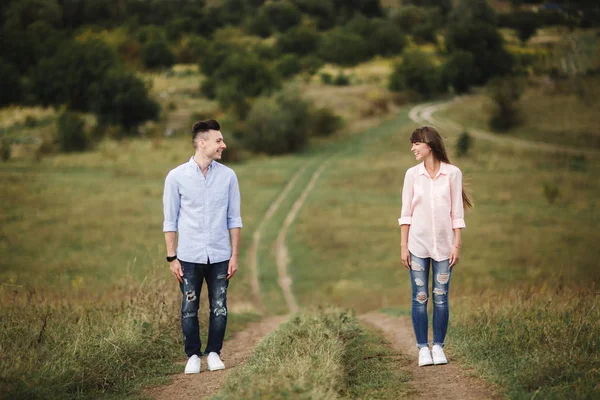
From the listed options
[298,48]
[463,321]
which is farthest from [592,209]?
[298,48]

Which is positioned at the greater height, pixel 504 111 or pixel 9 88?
pixel 9 88

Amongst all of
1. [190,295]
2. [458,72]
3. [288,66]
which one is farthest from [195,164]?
[288,66]

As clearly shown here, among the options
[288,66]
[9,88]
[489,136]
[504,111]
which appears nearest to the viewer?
[489,136]

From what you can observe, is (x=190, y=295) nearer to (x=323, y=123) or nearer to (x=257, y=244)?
(x=257, y=244)

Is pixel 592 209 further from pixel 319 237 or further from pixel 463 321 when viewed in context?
pixel 463 321

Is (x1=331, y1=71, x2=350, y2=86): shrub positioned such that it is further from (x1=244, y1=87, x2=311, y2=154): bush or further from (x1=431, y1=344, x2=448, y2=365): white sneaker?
(x1=431, y1=344, x2=448, y2=365): white sneaker

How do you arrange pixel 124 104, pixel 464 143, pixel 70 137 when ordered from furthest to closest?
pixel 124 104 → pixel 70 137 → pixel 464 143

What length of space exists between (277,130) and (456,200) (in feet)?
185

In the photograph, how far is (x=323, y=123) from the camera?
69.2 m

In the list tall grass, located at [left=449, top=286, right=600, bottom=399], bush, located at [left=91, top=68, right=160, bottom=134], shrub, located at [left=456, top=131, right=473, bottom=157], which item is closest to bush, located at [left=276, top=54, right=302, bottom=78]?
bush, located at [left=91, top=68, right=160, bottom=134]

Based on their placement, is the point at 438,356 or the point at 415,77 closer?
the point at 438,356

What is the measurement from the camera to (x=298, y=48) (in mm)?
136125

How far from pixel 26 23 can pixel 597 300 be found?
149708mm

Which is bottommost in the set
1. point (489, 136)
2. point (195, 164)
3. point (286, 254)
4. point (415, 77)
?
point (286, 254)
